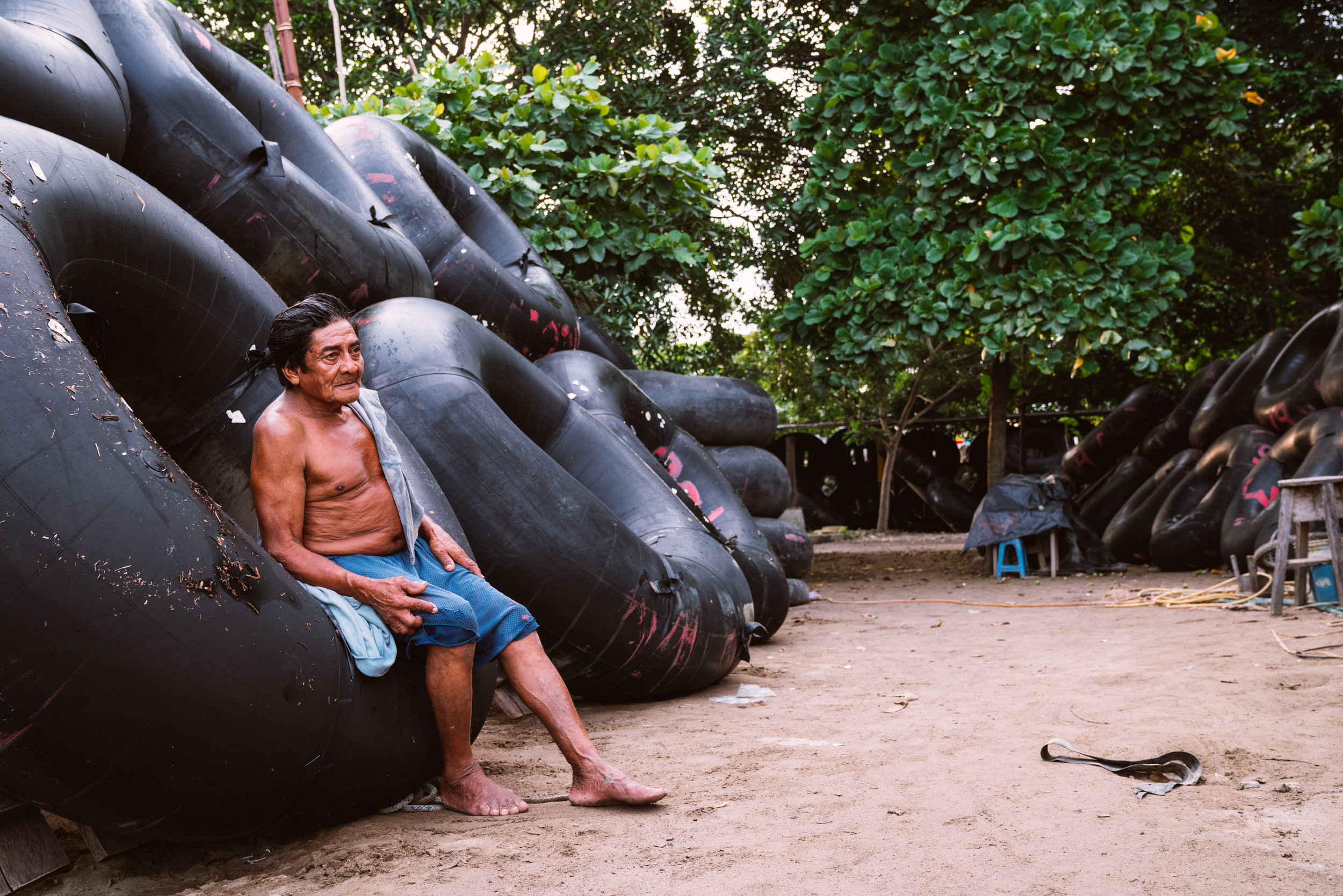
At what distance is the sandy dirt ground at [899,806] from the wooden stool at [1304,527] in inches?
47.0

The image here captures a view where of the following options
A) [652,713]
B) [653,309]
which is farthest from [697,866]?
[653,309]

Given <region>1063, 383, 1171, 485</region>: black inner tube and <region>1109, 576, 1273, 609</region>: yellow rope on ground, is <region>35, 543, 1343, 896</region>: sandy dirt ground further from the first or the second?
<region>1063, 383, 1171, 485</region>: black inner tube

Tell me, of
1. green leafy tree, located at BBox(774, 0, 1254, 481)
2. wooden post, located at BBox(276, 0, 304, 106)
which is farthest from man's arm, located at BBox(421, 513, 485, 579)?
green leafy tree, located at BBox(774, 0, 1254, 481)

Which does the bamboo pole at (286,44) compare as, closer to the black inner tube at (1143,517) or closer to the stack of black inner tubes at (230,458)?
the stack of black inner tubes at (230,458)

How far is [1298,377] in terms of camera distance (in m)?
8.16

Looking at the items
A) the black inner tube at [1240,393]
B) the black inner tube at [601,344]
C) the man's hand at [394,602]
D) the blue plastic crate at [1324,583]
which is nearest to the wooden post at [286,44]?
the black inner tube at [601,344]

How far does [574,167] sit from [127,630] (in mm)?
5708

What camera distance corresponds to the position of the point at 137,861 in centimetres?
228

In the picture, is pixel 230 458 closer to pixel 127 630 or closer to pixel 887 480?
pixel 127 630

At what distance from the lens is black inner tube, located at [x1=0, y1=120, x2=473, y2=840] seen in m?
1.81

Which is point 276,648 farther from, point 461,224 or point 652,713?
point 461,224

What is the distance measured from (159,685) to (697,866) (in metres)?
1.16

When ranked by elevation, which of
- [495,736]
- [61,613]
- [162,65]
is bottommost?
[495,736]

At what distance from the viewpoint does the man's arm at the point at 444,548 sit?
279cm
